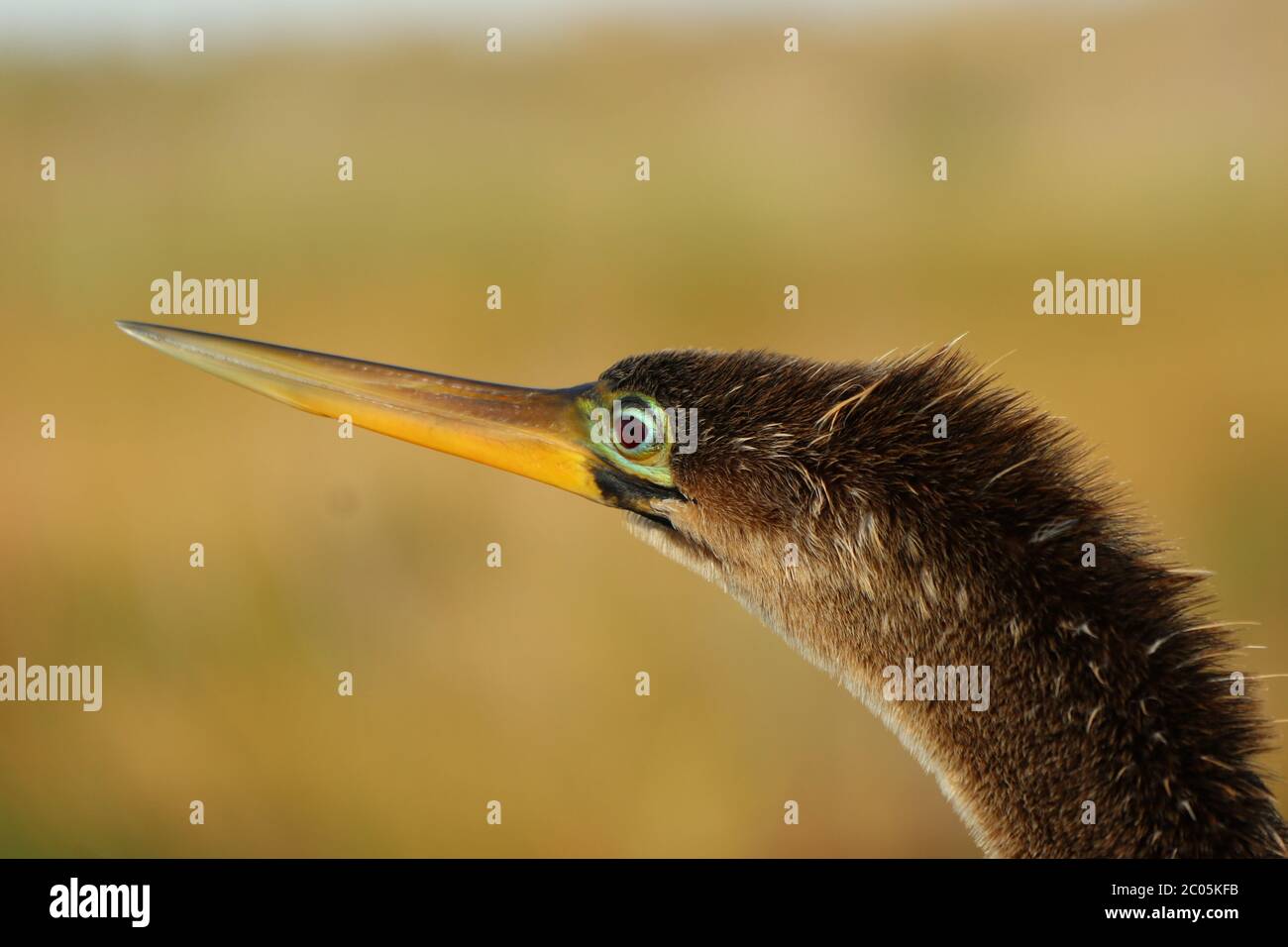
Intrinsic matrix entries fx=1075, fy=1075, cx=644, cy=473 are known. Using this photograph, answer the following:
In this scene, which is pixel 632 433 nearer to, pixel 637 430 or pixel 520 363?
pixel 637 430

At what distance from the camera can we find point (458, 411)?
9.82ft

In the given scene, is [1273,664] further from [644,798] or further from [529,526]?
[529,526]

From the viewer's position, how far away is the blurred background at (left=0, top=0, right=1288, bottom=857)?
7559 millimetres

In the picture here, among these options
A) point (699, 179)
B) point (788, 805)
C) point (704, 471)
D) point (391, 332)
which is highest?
point (699, 179)

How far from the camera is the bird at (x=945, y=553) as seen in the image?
94.9 inches

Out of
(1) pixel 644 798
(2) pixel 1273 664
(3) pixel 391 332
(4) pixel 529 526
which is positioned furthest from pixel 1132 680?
(3) pixel 391 332

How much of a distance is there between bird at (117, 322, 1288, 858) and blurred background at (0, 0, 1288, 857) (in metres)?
4.72

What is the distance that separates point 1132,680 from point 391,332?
785 cm

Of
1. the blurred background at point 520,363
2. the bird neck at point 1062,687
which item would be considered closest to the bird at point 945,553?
the bird neck at point 1062,687

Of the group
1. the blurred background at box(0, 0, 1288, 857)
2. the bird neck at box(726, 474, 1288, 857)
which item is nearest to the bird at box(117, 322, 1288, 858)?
the bird neck at box(726, 474, 1288, 857)

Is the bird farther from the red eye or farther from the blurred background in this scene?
the blurred background

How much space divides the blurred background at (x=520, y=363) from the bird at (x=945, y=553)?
4720mm

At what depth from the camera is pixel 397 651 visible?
26.2ft

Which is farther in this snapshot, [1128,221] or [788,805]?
[1128,221]
